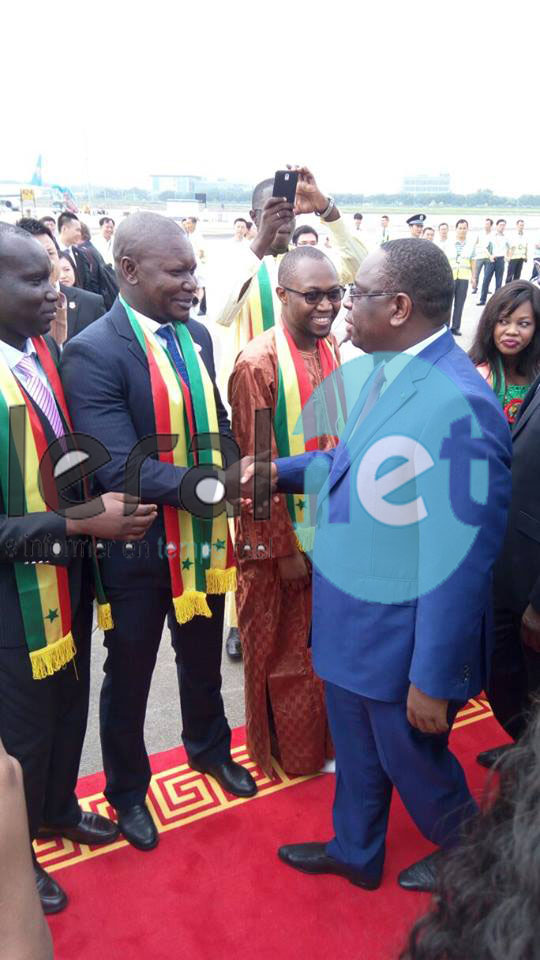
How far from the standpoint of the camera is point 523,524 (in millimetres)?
2322

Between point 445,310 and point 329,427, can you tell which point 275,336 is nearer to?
point 329,427

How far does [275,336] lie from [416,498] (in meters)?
1.07

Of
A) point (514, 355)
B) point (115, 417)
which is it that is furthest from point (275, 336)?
point (514, 355)

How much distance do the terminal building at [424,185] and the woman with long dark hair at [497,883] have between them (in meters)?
77.9

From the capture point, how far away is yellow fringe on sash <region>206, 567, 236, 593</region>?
88.7 inches

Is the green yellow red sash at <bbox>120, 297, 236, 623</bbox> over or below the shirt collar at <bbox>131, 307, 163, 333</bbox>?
below

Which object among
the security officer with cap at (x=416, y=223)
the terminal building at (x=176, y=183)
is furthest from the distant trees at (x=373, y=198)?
the security officer with cap at (x=416, y=223)

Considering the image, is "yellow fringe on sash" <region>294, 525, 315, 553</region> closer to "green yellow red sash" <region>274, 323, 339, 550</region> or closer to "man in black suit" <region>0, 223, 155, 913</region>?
"green yellow red sash" <region>274, 323, 339, 550</region>

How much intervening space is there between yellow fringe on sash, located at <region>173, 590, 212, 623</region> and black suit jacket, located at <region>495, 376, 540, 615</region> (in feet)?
3.45

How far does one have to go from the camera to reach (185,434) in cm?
215

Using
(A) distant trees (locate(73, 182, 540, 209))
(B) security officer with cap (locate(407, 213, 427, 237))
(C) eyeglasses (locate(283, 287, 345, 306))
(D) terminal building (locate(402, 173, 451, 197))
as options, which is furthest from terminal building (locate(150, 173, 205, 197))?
(C) eyeglasses (locate(283, 287, 345, 306))

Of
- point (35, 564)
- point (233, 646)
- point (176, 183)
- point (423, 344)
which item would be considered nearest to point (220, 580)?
point (35, 564)

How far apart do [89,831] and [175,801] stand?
33 cm

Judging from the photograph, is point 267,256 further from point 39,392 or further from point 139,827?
point 139,827
